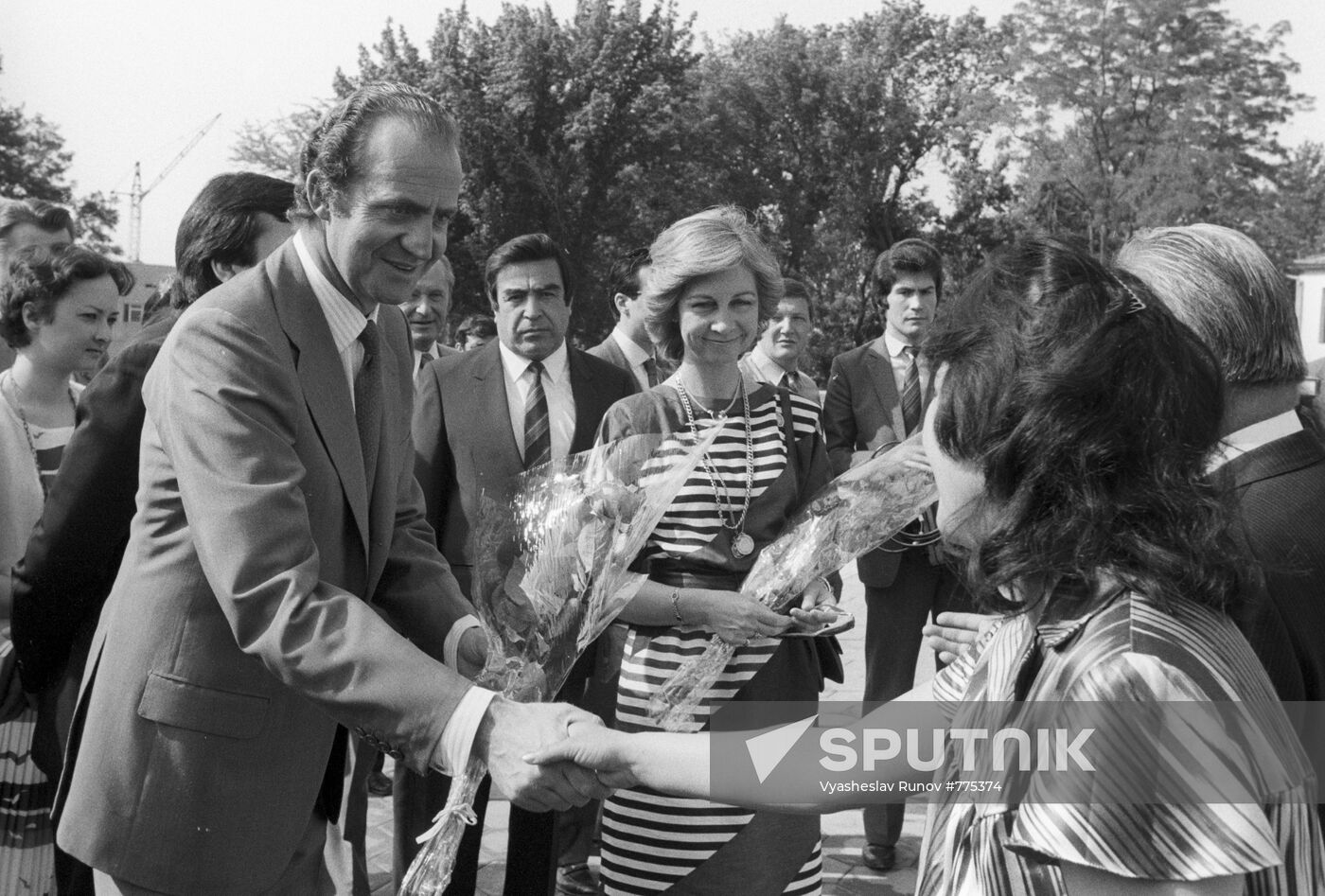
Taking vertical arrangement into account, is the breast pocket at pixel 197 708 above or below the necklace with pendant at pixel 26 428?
below

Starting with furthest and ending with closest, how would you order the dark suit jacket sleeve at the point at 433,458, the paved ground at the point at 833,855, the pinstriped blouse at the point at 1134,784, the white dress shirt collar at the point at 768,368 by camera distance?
the white dress shirt collar at the point at 768,368
the dark suit jacket sleeve at the point at 433,458
the paved ground at the point at 833,855
the pinstriped blouse at the point at 1134,784

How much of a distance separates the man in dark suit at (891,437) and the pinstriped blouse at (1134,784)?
80.5 inches

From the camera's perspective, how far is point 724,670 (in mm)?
3229

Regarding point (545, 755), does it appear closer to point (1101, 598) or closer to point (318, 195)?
point (1101, 598)

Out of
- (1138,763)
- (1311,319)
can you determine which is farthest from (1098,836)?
(1311,319)

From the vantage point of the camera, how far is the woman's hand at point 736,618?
307 cm

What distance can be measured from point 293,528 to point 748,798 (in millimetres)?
866

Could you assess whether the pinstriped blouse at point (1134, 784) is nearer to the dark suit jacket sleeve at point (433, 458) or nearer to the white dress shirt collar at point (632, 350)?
the dark suit jacket sleeve at point (433, 458)

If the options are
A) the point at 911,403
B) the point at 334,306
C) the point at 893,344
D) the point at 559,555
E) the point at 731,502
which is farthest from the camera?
the point at 893,344

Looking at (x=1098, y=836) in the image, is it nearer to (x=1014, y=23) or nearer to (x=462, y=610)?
(x=462, y=610)

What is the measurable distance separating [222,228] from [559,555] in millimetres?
1356

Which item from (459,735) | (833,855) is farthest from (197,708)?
(833,855)

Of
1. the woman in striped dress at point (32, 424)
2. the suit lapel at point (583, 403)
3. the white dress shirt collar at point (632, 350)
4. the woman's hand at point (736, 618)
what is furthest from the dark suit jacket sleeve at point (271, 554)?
the white dress shirt collar at point (632, 350)

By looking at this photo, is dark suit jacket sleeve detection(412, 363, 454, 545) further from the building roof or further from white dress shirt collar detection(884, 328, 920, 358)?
the building roof
